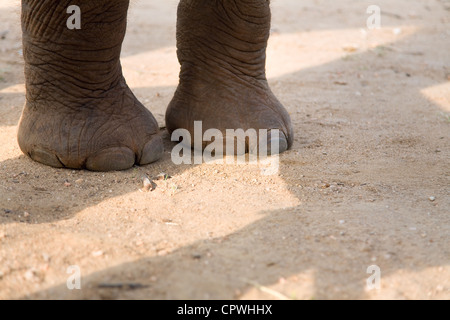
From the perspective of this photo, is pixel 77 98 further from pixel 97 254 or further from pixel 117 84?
pixel 97 254

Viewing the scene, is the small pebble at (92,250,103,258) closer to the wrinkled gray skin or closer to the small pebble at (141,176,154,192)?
the small pebble at (141,176,154,192)

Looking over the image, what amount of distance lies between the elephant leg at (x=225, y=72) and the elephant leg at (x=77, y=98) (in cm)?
31

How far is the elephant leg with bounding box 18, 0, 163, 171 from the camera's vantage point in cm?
246

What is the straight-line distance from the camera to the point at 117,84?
2.69 meters

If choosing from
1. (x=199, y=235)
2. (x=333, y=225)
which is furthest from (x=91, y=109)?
(x=333, y=225)

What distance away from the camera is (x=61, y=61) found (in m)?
2.52

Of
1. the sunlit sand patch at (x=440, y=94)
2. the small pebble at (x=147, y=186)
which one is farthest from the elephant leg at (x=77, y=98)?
the sunlit sand patch at (x=440, y=94)

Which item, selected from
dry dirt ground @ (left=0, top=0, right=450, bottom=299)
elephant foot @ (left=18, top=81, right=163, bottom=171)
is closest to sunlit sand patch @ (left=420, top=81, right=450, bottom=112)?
dry dirt ground @ (left=0, top=0, right=450, bottom=299)

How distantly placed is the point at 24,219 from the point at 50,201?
0.62 feet

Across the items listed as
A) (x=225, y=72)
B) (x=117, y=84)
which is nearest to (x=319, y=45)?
(x=225, y=72)

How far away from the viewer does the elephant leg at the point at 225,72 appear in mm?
2820

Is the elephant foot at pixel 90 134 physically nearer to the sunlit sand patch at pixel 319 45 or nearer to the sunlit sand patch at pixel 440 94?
the sunlit sand patch at pixel 319 45

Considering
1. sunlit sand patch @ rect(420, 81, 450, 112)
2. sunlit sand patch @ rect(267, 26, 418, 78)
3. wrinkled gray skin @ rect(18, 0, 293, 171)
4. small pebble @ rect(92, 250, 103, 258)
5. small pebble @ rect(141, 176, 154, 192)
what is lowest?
sunlit sand patch @ rect(420, 81, 450, 112)
